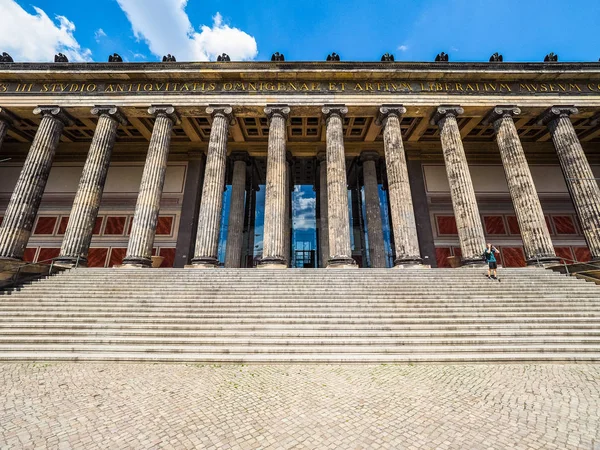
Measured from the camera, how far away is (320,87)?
1469cm

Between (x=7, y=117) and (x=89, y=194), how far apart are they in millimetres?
6998

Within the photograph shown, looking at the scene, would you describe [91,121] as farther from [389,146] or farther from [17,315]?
[389,146]

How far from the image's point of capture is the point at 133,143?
1891cm

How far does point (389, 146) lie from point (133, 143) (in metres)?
17.0

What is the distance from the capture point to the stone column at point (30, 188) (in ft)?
38.9

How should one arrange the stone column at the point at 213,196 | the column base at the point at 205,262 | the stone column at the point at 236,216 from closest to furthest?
the column base at the point at 205,262 → the stone column at the point at 213,196 → the stone column at the point at 236,216

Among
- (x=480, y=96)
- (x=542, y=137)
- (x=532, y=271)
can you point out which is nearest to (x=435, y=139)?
(x=480, y=96)

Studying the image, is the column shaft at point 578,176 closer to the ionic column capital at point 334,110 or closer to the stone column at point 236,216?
the ionic column capital at point 334,110

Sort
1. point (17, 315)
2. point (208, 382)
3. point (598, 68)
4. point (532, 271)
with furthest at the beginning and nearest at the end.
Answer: point (598, 68), point (532, 271), point (17, 315), point (208, 382)

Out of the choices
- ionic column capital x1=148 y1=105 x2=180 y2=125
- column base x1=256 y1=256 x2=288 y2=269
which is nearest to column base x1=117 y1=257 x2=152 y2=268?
column base x1=256 y1=256 x2=288 y2=269

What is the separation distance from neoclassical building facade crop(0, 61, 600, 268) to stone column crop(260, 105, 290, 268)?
0.07 metres

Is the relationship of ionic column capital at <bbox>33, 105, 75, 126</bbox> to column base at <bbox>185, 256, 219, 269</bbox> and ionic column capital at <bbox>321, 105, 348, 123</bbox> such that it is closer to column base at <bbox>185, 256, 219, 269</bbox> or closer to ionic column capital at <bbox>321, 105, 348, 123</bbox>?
column base at <bbox>185, 256, 219, 269</bbox>

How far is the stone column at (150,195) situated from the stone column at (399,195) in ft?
36.3

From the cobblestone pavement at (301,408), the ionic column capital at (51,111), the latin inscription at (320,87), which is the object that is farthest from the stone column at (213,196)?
the ionic column capital at (51,111)
